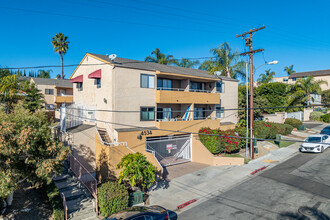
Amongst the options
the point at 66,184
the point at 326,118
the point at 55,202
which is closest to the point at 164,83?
the point at 66,184

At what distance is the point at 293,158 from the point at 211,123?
8.85 metres

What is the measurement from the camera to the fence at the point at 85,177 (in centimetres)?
1247

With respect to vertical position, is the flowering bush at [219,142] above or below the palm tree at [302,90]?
below

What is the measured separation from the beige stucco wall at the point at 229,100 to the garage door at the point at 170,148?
26.5 ft

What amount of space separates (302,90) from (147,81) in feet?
123

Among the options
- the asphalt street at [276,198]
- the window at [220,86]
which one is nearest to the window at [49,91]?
the window at [220,86]

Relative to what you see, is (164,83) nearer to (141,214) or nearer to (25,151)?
(141,214)

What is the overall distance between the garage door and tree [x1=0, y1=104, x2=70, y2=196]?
10.1m

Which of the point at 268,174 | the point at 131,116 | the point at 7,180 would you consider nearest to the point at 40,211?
the point at 7,180

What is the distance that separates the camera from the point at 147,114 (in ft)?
66.6

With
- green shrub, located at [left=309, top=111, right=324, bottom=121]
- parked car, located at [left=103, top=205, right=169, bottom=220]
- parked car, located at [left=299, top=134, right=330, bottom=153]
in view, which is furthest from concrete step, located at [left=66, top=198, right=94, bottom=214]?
green shrub, located at [left=309, top=111, right=324, bottom=121]

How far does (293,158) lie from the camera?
2181cm

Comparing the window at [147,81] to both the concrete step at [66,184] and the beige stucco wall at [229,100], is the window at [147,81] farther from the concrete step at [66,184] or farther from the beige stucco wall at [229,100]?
the beige stucco wall at [229,100]

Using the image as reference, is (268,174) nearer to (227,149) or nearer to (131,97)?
(227,149)
